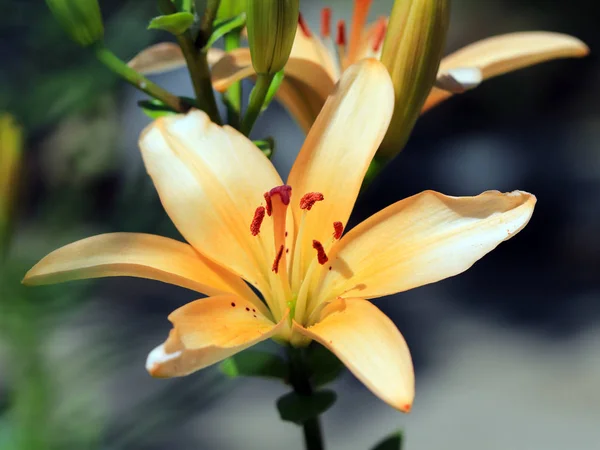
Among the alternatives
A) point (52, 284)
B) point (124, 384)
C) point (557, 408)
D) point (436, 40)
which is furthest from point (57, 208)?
point (557, 408)

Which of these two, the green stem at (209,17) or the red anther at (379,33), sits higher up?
the green stem at (209,17)

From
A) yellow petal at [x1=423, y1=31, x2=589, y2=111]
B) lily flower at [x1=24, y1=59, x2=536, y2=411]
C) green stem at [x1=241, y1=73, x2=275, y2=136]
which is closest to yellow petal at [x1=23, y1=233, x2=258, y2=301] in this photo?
lily flower at [x1=24, y1=59, x2=536, y2=411]

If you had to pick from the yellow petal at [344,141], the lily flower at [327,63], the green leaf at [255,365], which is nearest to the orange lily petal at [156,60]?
the lily flower at [327,63]

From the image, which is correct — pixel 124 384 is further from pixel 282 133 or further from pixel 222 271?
pixel 222 271

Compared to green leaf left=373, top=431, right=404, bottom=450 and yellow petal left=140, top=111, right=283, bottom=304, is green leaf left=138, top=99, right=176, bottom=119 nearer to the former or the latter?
yellow petal left=140, top=111, right=283, bottom=304

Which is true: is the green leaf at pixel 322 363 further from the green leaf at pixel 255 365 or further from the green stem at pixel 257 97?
the green stem at pixel 257 97

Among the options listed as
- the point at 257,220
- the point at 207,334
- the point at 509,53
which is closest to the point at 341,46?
the point at 509,53
